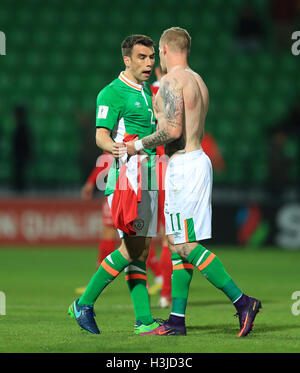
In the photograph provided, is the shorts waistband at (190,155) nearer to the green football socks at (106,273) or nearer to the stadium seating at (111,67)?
the green football socks at (106,273)

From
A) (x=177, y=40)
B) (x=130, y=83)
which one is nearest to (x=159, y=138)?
(x=130, y=83)

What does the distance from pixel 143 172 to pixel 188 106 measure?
63cm

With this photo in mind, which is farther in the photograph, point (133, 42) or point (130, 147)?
point (133, 42)

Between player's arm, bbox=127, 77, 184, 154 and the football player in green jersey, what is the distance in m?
0.23

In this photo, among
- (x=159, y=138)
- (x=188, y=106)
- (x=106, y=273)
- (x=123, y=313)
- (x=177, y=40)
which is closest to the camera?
(x=159, y=138)

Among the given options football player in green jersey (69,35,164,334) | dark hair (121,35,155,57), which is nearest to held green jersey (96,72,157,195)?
football player in green jersey (69,35,164,334)

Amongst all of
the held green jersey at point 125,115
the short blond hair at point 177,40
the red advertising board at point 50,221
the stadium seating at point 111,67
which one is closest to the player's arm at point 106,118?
the held green jersey at point 125,115

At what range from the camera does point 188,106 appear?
609cm

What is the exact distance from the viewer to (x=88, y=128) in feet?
55.2

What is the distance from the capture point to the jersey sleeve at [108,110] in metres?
6.23

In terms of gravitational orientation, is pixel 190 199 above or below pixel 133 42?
below

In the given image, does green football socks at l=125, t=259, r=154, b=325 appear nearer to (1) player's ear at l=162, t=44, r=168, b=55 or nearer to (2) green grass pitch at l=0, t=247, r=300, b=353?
(2) green grass pitch at l=0, t=247, r=300, b=353

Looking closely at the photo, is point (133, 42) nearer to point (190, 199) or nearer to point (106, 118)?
point (106, 118)

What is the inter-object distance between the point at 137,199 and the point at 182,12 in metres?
17.0
